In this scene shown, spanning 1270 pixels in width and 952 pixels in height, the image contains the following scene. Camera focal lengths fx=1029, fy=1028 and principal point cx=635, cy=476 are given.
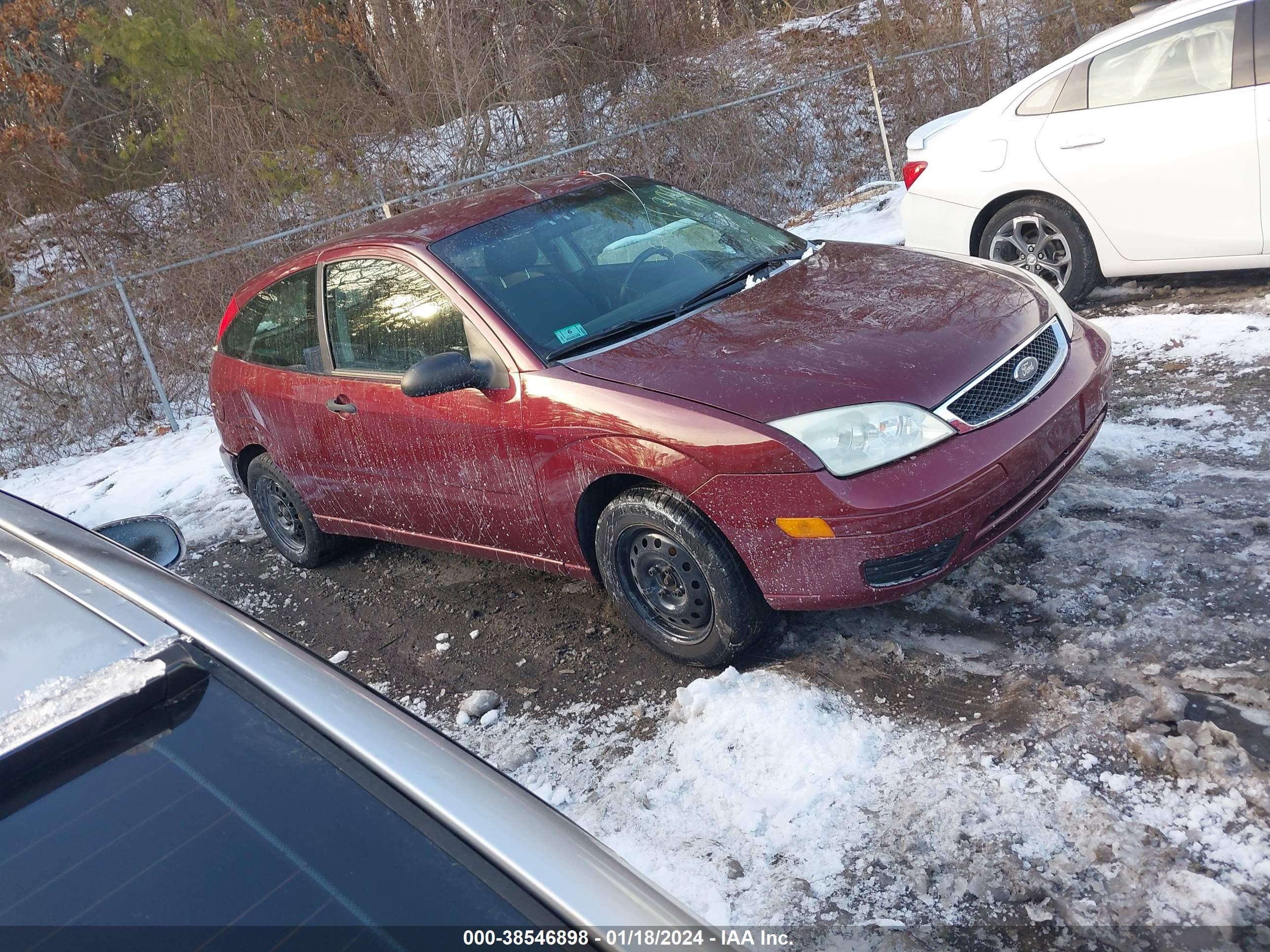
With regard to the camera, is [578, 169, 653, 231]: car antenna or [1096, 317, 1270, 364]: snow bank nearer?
[578, 169, 653, 231]: car antenna

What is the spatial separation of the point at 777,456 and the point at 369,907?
7.22 feet

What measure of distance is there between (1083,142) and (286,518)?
4.98 meters

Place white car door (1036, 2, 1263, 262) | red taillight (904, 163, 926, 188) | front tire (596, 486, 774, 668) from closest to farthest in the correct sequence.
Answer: front tire (596, 486, 774, 668) → white car door (1036, 2, 1263, 262) → red taillight (904, 163, 926, 188)

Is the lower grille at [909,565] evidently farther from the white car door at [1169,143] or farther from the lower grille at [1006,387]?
the white car door at [1169,143]

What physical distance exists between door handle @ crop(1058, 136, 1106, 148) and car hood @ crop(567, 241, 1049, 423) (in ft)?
7.19

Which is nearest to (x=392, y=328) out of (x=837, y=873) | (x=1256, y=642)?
(x=837, y=873)

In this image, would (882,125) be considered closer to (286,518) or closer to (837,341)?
(286,518)

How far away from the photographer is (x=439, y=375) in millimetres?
3820

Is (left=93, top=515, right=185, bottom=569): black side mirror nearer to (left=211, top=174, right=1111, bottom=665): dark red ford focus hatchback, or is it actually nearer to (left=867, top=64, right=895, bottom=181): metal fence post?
(left=211, top=174, right=1111, bottom=665): dark red ford focus hatchback

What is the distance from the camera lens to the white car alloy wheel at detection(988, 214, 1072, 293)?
20.3 feet

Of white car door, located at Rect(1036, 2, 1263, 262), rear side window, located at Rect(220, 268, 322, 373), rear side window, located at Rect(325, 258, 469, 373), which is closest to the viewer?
rear side window, located at Rect(325, 258, 469, 373)

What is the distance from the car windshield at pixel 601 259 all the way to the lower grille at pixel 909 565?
1.32m

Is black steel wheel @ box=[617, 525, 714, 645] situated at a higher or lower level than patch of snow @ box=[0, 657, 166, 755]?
lower

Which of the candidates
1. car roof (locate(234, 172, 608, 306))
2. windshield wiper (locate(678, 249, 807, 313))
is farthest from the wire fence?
windshield wiper (locate(678, 249, 807, 313))
